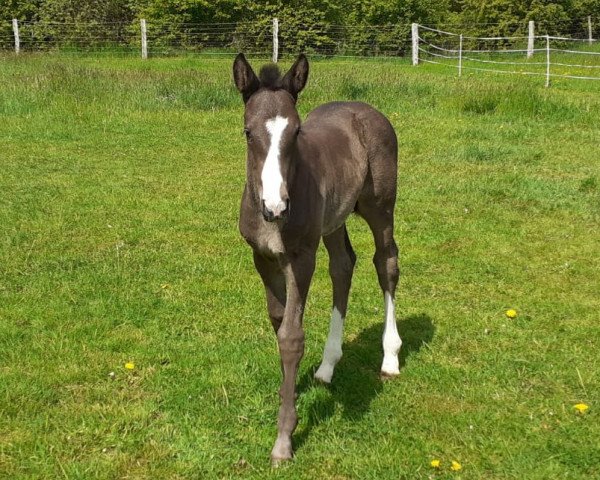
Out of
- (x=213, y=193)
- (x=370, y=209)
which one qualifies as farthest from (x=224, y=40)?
(x=370, y=209)

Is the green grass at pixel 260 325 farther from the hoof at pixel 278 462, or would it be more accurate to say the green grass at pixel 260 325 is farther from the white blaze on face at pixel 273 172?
the white blaze on face at pixel 273 172

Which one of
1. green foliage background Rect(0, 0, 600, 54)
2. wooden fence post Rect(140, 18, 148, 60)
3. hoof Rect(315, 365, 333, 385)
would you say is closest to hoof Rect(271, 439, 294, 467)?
hoof Rect(315, 365, 333, 385)

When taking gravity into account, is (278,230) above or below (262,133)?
below

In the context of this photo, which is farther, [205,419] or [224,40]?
[224,40]

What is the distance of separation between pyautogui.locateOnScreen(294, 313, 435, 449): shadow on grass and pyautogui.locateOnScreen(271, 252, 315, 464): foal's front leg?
19 centimetres

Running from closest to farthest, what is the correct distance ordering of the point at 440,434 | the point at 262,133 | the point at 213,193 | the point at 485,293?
the point at 262,133 → the point at 440,434 → the point at 485,293 → the point at 213,193

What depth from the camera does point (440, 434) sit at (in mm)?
3727

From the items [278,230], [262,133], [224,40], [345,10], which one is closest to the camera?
[262,133]

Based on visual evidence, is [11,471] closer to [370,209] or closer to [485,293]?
[370,209]

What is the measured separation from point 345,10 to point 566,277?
106 ft

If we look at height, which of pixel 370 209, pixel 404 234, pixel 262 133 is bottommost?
pixel 404 234

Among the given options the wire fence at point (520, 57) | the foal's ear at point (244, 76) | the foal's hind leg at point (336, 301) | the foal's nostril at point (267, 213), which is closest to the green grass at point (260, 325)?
the foal's hind leg at point (336, 301)

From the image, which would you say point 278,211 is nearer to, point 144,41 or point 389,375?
point 389,375

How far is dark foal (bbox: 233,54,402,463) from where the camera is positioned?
9.98 feet
